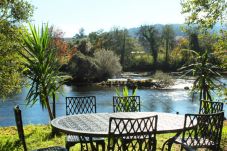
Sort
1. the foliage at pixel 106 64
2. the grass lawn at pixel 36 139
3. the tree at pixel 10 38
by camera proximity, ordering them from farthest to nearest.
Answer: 1. the foliage at pixel 106 64
2. the tree at pixel 10 38
3. the grass lawn at pixel 36 139

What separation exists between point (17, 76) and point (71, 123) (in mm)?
2796

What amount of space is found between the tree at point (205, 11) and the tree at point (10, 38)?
3.18 metres

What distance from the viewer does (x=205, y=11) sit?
22.2ft

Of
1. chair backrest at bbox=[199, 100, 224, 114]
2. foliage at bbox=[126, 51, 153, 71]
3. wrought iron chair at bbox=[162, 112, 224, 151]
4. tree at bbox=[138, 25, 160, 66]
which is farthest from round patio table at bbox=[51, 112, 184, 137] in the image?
tree at bbox=[138, 25, 160, 66]

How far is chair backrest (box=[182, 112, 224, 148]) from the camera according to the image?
3.42 m

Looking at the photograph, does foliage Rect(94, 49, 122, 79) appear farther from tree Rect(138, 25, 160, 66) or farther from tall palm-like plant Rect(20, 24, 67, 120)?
tall palm-like plant Rect(20, 24, 67, 120)

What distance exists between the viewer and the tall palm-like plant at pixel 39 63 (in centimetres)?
605

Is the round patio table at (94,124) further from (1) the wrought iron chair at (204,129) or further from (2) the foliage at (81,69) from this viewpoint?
(2) the foliage at (81,69)

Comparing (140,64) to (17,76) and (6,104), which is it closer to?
(6,104)

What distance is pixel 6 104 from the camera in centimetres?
1812

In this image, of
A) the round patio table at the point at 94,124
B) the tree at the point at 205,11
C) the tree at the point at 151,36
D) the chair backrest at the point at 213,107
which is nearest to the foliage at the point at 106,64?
the tree at the point at 151,36

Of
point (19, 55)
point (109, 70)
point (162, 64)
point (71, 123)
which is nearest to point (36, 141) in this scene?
point (19, 55)

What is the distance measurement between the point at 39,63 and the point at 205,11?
11.3 feet

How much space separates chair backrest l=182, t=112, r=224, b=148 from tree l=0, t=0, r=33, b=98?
3477mm
